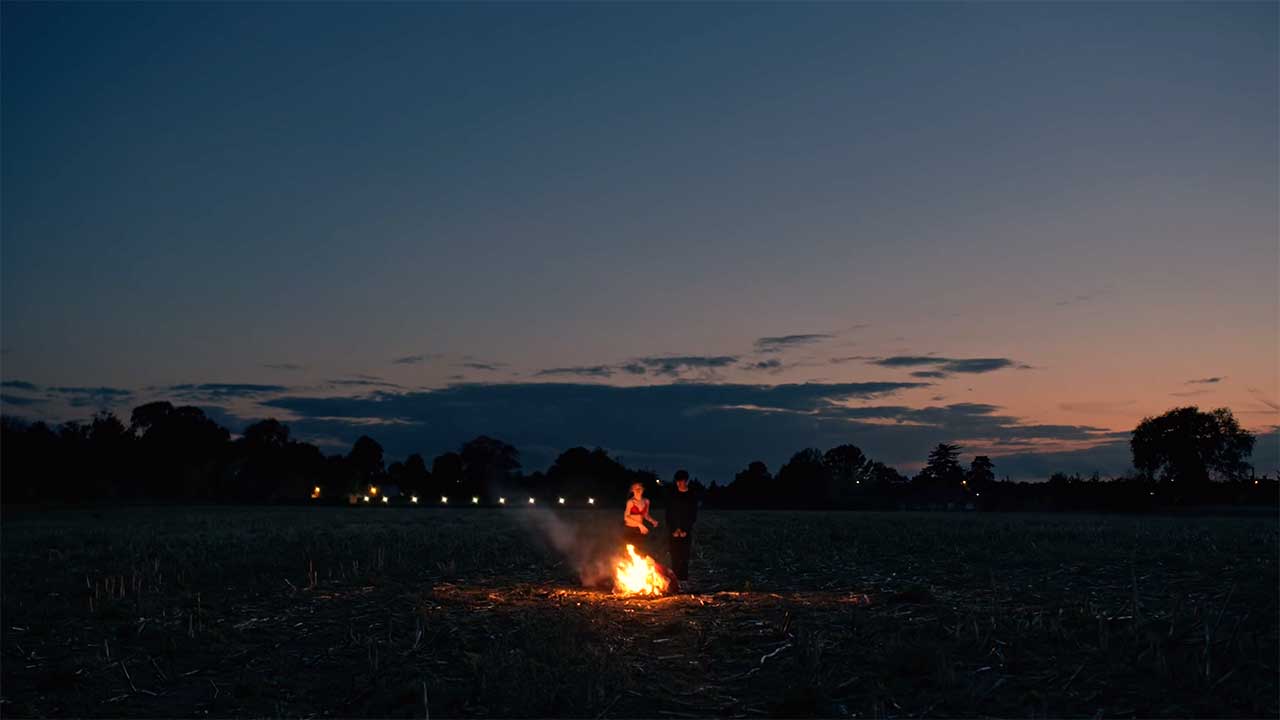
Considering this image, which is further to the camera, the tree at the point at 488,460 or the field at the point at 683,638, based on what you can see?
the tree at the point at 488,460

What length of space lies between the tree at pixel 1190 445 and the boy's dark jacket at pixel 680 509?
9962 centimetres

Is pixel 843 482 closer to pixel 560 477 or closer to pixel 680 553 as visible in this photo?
pixel 560 477

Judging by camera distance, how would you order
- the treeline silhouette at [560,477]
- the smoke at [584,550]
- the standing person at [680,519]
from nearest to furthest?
the standing person at [680,519]
the smoke at [584,550]
the treeline silhouette at [560,477]

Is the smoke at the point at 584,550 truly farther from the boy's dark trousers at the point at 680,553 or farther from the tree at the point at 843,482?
the tree at the point at 843,482

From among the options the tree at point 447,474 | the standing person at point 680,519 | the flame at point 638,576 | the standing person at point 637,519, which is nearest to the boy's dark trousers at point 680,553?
the standing person at point 680,519

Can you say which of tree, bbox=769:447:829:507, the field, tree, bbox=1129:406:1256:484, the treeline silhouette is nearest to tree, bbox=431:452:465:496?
the treeline silhouette

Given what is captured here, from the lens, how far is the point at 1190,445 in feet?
353

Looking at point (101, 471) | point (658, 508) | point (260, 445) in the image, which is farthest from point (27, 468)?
point (658, 508)

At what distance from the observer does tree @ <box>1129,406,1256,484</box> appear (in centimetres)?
10681

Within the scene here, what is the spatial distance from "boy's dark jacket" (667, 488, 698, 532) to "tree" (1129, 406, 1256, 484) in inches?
3922

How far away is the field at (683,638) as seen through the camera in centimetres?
1242

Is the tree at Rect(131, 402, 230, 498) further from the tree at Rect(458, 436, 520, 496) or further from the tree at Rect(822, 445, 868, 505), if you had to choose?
the tree at Rect(822, 445, 868, 505)

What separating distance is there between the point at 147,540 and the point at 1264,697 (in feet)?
116

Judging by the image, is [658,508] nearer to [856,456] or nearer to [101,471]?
[101,471]
